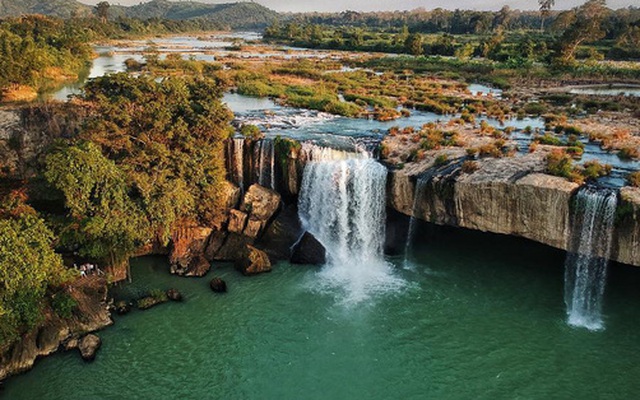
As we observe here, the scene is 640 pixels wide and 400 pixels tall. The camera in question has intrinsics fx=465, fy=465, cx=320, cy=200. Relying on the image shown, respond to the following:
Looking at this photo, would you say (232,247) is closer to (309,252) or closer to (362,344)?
(309,252)

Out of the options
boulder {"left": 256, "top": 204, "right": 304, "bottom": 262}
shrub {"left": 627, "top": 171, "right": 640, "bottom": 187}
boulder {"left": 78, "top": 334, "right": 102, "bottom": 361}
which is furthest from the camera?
boulder {"left": 256, "top": 204, "right": 304, "bottom": 262}

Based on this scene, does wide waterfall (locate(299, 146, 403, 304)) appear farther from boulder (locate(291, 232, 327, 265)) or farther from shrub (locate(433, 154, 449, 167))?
shrub (locate(433, 154, 449, 167))

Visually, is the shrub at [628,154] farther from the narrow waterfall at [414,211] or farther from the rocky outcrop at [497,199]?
the narrow waterfall at [414,211]

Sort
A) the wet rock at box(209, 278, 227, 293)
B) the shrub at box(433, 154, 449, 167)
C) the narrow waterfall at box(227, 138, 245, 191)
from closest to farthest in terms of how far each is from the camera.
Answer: the wet rock at box(209, 278, 227, 293)
the shrub at box(433, 154, 449, 167)
the narrow waterfall at box(227, 138, 245, 191)

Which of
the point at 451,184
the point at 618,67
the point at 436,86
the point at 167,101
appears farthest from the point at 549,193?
the point at 618,67

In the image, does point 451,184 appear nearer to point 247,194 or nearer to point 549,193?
point 549,193

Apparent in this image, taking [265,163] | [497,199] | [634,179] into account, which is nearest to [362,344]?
[497,199]

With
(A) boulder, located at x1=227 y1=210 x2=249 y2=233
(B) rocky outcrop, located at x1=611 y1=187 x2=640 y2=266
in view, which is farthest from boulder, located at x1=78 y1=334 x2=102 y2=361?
(B) rocky outcrop, located at x1=611 y1=187 x2=640 y2=266
